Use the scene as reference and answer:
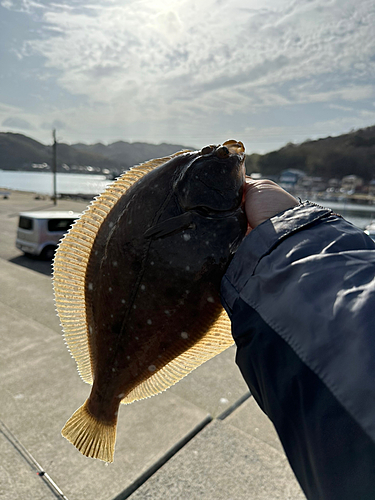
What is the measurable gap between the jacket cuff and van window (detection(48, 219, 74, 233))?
10.3 m

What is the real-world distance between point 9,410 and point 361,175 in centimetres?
5656

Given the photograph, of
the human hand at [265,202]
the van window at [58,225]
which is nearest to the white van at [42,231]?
the van window at [58,225]

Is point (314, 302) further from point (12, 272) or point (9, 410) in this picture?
point (12, 272)

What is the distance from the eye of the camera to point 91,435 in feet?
4.85

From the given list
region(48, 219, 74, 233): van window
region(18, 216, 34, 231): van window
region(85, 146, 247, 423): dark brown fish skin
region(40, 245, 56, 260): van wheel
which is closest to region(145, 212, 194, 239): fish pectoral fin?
region(85, 146, 247, 423): dark brown fish skin

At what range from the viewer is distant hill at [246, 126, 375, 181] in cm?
5041

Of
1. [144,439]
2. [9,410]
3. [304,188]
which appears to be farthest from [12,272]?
[304,188]

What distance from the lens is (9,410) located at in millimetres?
3211

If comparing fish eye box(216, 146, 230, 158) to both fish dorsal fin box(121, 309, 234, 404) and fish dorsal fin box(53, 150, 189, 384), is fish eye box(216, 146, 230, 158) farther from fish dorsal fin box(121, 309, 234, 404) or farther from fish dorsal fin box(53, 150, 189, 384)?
fish dorsal fin box(121, 309, 234, 404)

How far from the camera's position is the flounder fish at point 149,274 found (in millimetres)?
1326

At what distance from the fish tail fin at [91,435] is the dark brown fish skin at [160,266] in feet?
0.14

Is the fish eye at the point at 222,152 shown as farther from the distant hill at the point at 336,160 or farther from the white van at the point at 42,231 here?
the distant hill at the point at 336,160

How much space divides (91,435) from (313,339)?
3.60ft

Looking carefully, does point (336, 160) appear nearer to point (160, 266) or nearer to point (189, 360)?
point (189, 360)
